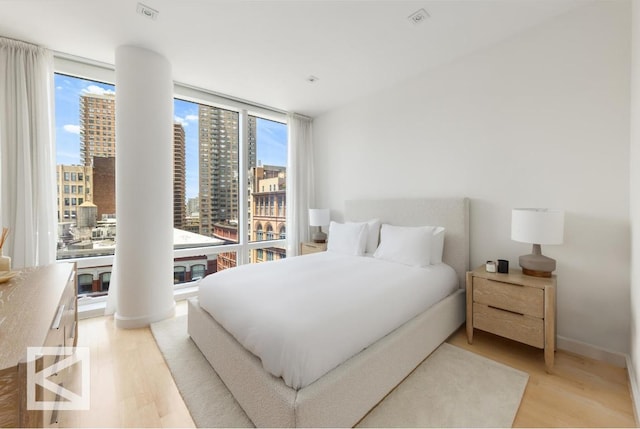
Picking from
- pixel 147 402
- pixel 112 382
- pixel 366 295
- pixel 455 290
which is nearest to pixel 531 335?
pixel 455 290

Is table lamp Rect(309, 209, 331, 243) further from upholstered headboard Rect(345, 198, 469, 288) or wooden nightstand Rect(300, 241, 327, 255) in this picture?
upholstered headboard Rect(345, 198, 469, 288)

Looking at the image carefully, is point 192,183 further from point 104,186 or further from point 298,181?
point 298,181

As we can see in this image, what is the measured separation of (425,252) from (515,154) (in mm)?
1225

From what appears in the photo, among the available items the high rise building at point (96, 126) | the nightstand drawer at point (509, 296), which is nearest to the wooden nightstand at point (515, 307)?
the nightstand drawer at point (509, 296)

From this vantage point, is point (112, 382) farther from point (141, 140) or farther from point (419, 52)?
point (419, 52)

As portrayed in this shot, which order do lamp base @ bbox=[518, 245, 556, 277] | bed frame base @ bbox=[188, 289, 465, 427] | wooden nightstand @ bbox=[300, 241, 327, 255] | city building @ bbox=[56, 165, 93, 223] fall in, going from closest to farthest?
bed frame base @ bbox=[188, 289, 465, 427], lamp base @ bbox=[518, 245, 556, 277], city building @ bbox=[56, 165, 93, 223], wooden nightstand @ bbox=[300, 241, 327, 255]

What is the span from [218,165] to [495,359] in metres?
3.93

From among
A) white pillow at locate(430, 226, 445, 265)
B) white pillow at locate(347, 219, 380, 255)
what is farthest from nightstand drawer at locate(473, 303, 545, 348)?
white pillow at locate(347, 219, 380, 255)

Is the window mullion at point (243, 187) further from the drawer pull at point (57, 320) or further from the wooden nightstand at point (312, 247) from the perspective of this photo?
the drawer pull at point (57, 320)

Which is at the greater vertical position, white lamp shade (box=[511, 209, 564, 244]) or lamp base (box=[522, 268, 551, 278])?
white lamp shade (box=[511, 209, 564, 244])

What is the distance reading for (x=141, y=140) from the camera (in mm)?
2582

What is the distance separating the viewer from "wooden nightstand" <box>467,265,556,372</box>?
1.84 m

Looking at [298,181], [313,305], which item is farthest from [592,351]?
[298,181]

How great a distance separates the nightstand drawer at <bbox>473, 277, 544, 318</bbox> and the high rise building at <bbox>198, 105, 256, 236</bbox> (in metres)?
3.30
